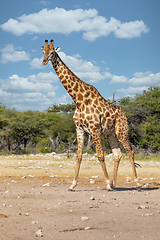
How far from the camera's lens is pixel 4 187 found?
34.6 feet

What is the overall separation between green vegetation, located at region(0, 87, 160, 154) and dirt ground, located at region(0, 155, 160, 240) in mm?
19866

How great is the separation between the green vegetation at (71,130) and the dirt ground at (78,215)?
19.9 metres

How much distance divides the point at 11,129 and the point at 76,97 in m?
26.2

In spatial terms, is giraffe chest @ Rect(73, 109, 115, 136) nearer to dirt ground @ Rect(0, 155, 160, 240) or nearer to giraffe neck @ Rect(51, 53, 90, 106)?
giraffe neck @ Rect(51, 53, 90, 106)

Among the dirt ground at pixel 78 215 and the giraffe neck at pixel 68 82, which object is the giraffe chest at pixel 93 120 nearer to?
the giraffe neck at pixel 68 82

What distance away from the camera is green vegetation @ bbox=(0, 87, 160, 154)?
29.4 metres

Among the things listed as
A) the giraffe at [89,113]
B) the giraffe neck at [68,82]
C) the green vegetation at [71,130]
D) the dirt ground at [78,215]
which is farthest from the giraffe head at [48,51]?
the green vegetation at [71,130]

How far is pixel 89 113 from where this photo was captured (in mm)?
9461

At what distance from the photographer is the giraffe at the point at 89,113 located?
941 cm

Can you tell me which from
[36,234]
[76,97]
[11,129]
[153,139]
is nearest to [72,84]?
[76,97]

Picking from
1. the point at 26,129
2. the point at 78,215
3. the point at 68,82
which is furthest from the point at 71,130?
the point at 78,215

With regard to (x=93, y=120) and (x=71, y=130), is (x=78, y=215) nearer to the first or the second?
(x=93, y=120)

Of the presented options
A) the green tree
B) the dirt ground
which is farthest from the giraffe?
the green tree

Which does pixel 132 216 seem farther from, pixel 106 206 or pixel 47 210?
pixel 47 210
